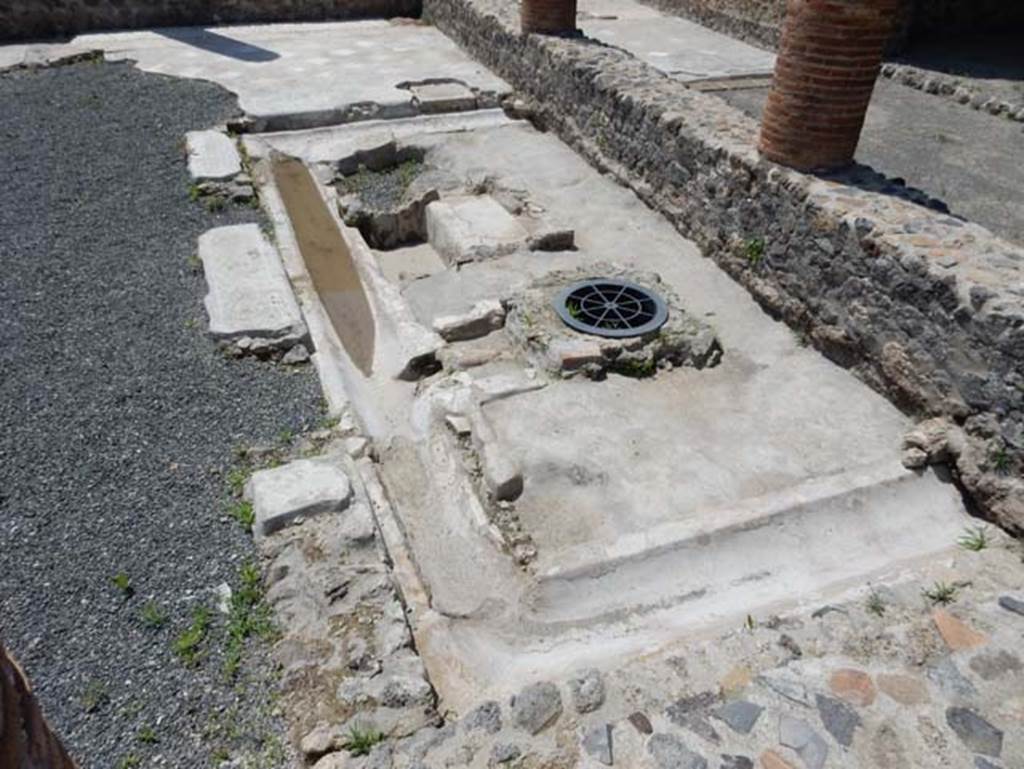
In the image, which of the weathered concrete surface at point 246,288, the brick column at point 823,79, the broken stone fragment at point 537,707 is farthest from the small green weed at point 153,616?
the brick column at point 823,79

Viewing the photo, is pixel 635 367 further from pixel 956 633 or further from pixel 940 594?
pixel 956 633

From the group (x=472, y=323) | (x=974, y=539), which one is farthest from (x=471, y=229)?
(x=974, y=539)

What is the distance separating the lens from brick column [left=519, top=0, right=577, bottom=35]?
8875mm

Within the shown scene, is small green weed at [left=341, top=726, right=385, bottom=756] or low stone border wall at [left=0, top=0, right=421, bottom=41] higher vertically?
low stone border wall at [left=0, top=0, right=421, bottom=41]

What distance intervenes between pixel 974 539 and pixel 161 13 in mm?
13529

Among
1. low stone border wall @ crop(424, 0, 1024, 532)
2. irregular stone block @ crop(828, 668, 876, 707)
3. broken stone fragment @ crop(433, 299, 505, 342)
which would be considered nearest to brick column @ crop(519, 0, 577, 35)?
low stone border wall @ crop(424, 0, 1024, 532)

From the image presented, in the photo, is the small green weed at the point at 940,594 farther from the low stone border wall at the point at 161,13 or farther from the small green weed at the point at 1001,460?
the low stone border wall at the point at 161,13

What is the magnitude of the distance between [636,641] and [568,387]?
1802 mm

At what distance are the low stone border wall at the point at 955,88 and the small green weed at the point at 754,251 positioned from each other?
5421mm

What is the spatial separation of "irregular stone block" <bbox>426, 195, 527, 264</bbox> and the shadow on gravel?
5.73 meters

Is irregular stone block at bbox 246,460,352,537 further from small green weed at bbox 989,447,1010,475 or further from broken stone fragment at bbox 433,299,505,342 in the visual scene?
small green weed at bbox 989,447,1010,475

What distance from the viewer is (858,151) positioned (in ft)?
25.0

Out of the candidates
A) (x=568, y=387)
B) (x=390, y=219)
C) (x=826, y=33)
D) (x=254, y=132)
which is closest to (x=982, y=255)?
(x=826, y=33)

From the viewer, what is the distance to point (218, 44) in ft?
38.0
